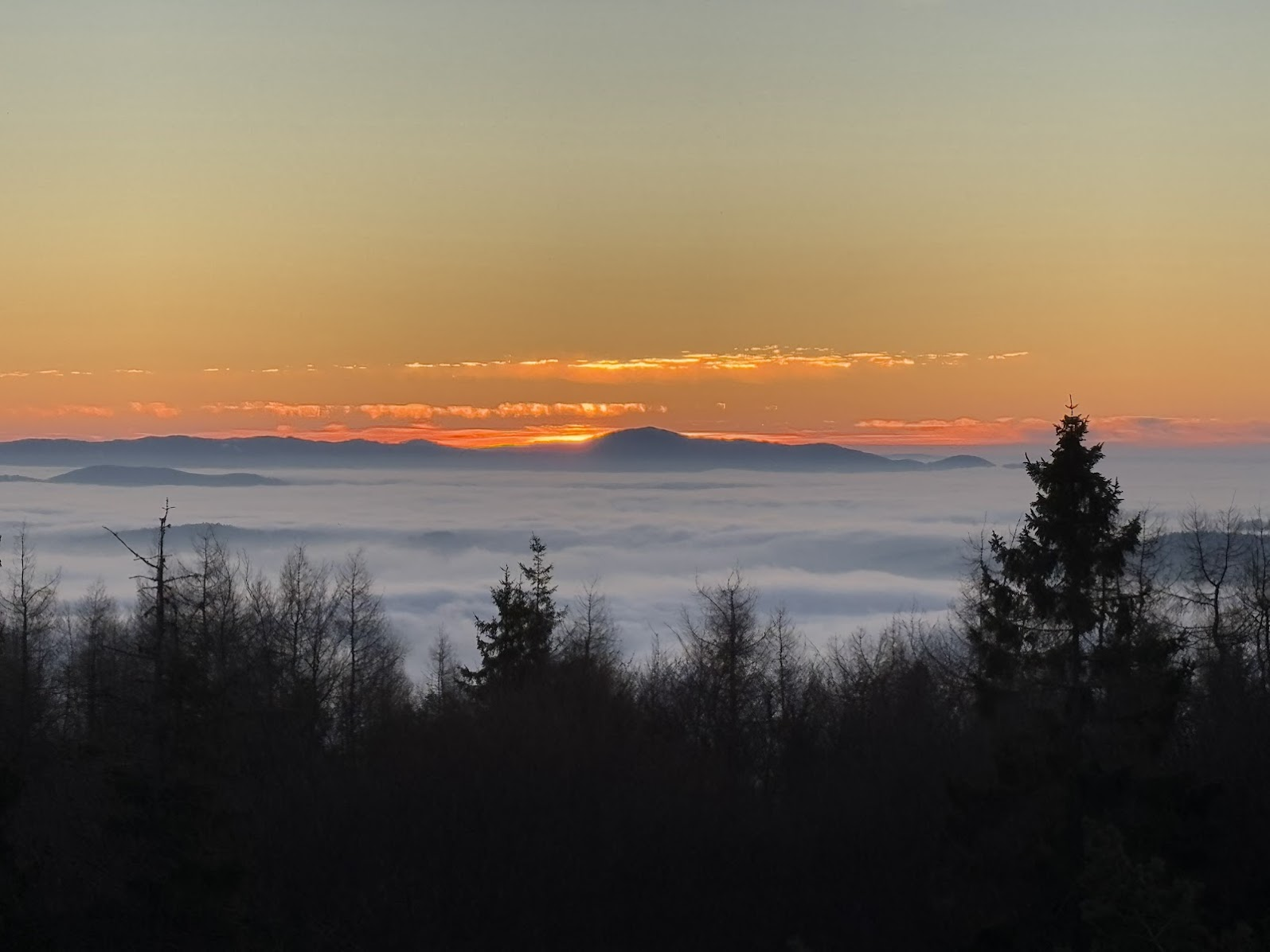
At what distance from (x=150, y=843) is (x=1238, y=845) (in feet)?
65.8

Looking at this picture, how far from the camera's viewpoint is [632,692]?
169 feet

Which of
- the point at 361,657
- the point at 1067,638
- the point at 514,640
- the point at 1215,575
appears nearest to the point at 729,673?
the point at 514,640

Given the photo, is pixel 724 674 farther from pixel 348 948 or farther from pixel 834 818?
pixel 348 948

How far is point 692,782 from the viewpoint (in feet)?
130

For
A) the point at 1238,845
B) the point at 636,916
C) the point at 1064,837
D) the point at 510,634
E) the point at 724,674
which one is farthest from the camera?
the point at 724,674

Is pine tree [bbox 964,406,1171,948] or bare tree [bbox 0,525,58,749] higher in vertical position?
pine tree [bbox 964,406,1171,948]

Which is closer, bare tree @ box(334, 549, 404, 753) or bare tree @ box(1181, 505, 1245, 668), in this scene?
bare tree @ box(1181, 505, 1245, 668)

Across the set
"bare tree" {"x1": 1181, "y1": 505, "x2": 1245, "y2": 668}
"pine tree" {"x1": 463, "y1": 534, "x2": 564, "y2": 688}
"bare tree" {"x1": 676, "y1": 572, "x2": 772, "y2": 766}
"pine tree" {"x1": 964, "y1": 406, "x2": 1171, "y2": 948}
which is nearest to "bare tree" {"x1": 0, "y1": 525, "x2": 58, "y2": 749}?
"pine tree" {"x1": 463, "y1": 534, "x2": 564, "y2": 688}

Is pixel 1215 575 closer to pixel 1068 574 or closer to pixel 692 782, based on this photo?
pixel 692 782

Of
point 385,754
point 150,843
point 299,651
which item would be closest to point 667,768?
point 385,754

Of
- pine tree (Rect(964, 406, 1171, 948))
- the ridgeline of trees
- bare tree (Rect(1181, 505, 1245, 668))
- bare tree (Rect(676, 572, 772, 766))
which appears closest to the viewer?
the ridgeline of trees

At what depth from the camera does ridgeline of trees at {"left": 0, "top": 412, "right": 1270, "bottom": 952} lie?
20.3 meters

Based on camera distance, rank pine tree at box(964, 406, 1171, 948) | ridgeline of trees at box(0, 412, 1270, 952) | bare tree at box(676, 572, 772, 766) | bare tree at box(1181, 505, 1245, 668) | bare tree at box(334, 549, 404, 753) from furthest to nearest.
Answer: bare tree at box(334, 549, 404, 753), bare tree at box(676, 572, 772, 766), bare tree at box(1181, 505, 1245, 668), pine tree at box(964, 406, 1171, 948), ridgeline of trees at box(0, 412, 1270, 952)

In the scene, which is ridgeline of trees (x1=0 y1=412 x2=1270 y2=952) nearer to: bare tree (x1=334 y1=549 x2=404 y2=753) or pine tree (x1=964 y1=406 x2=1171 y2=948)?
pine tree (x1=964 y1=406 x2=1171 y2=948)
